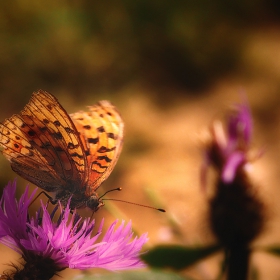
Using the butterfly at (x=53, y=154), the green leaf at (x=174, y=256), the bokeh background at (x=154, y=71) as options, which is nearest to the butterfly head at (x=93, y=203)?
the butterfly at (x=53, y=154)

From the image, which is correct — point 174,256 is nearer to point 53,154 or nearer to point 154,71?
point 53,154

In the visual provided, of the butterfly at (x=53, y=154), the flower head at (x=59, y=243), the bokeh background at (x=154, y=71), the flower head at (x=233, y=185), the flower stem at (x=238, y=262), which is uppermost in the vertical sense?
the bokeh background at (x=154, y=71)

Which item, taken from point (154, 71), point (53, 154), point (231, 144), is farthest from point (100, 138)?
point (154, 71)

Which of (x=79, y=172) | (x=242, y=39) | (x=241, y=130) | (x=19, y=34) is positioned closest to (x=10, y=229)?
(x=79, y=172)

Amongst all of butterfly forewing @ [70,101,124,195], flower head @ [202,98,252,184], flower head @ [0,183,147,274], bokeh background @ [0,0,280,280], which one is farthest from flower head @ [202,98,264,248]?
bokeh background @ [0,0,280,280]

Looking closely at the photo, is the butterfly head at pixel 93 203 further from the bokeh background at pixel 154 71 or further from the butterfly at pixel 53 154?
the bokeh background at pixel 154 71

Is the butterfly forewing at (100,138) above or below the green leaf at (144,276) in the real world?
above
